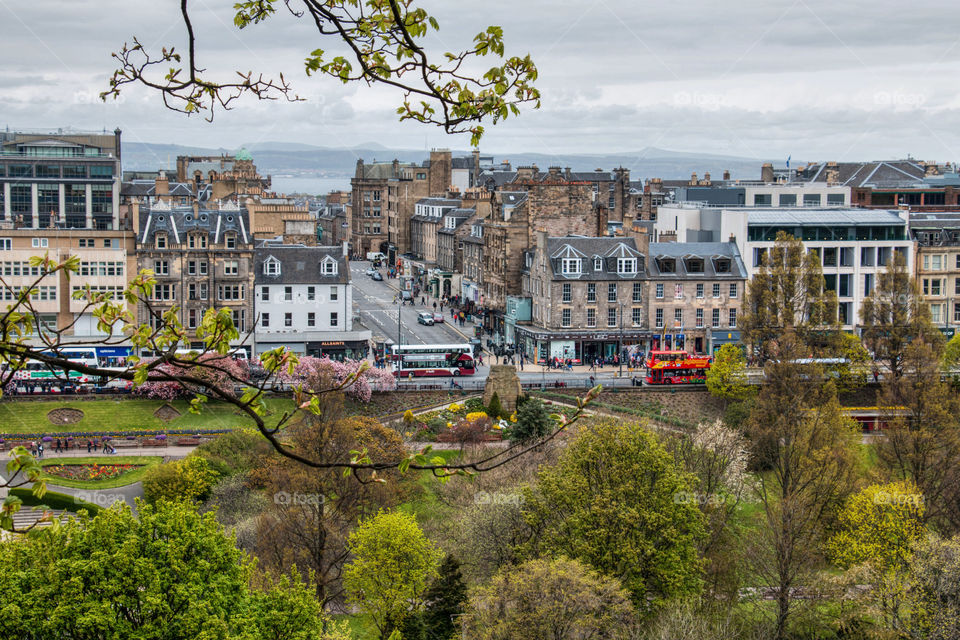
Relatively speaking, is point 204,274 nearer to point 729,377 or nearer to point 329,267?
point 329,267

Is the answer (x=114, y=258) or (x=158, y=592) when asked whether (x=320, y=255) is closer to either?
(x=114, y=258)

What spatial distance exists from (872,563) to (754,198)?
5772 centimetres

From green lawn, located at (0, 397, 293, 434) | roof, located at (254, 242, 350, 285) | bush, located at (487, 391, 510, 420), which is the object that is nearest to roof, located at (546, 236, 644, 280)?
roof, located at (254, 242, 350, 285)

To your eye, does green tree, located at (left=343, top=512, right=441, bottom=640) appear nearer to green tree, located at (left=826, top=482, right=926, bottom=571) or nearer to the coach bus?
green tree, located at (left=826, top=482, right=926, bottom=571)

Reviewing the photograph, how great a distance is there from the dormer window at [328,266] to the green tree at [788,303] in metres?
27.1

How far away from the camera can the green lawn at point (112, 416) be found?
59.9 meters

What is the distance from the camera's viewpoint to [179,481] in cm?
4962

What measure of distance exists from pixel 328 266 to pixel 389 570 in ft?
130

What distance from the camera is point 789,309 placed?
68188 millimetres

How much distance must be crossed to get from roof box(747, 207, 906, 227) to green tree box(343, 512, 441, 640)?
46993 mm

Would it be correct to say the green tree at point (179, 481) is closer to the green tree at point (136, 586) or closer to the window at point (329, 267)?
the green tree at point (136, 586)

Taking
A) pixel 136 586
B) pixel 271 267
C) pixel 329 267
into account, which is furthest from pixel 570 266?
pixel 136 586

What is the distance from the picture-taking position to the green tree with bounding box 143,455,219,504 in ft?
162

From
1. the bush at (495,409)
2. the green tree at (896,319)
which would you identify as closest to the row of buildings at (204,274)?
the bush at (495,409)
